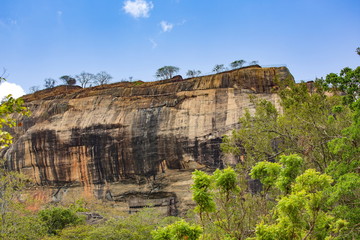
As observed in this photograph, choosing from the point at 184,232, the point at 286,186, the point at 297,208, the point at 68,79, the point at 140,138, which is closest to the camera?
the point at 297,208

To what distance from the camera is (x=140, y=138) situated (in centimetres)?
2794

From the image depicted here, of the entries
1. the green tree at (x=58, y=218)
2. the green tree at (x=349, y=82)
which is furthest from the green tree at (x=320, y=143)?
the green tree at (x=58, y=218)

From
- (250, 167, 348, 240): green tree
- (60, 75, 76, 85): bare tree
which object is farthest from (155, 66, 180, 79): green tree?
(250, 167, 348, 240): green tree

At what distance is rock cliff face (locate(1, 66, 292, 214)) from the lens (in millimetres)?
26422

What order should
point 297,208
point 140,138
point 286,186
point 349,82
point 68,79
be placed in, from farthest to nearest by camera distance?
point 68,79, point 140,138, point 349,82, point 286,186, point 297,208

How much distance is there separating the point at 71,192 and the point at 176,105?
12.3 metres

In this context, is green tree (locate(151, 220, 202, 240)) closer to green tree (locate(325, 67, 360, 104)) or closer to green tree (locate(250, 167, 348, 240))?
green tree (locate(250, 167, 348, 240))

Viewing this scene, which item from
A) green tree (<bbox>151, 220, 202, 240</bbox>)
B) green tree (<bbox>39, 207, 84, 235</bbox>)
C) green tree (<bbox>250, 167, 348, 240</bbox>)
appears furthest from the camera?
green tree (<bbox>39, 207, 84, 235</bbox>)

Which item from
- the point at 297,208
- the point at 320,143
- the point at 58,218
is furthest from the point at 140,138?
the point at 297,208

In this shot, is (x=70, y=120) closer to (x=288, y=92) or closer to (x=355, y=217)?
(x=288, y=92)

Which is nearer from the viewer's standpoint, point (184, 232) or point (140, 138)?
point (184, 232)

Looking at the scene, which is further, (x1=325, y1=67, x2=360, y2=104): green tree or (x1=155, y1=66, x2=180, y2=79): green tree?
(x1=155, y1=66, x2=180, y2=79): green tree

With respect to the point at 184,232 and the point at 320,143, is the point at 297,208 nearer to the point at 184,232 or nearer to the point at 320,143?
the point at 184,232

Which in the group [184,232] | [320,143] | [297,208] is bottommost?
[184,232]
